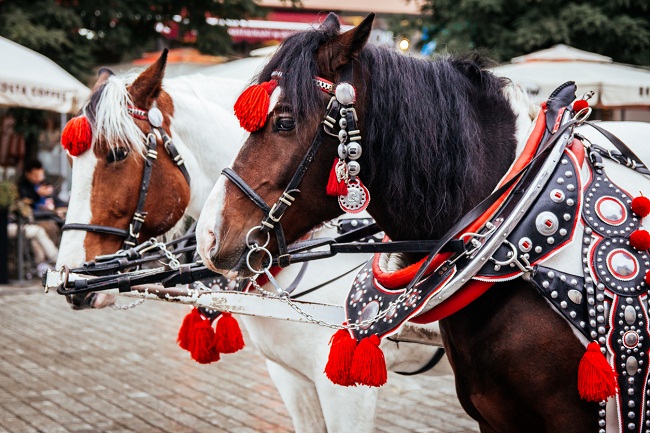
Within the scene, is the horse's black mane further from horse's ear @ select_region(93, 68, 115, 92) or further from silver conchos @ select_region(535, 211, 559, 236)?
horse's ear @ select_region(93, 68, 115, 92)

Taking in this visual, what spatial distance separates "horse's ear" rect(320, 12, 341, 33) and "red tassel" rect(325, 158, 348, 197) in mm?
361

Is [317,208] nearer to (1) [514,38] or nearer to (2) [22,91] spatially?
(2) [22,91]

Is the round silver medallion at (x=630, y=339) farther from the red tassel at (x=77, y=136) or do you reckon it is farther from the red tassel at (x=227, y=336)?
the red tassel at (x=77, y=136)

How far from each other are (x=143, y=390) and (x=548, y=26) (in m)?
7.63

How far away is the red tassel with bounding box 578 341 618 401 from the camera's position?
6.11 feet

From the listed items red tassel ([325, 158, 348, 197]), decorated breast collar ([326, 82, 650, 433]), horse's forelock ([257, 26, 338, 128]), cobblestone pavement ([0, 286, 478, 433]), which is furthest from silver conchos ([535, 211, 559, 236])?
cobblestone pavement ([0, 286, 478, 433])

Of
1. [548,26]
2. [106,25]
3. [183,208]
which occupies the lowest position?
[183,208]

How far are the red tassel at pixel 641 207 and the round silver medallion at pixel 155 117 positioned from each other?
2.00m

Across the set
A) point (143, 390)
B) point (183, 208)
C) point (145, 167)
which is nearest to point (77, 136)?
point (145, 167)

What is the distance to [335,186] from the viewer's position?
1.98 meters

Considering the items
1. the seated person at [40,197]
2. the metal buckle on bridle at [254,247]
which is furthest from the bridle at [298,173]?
the seated person at [40,197]

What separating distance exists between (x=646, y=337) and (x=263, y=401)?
3.82 metres

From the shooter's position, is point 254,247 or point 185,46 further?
point 185,46

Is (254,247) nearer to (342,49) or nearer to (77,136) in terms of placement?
(342,49)
